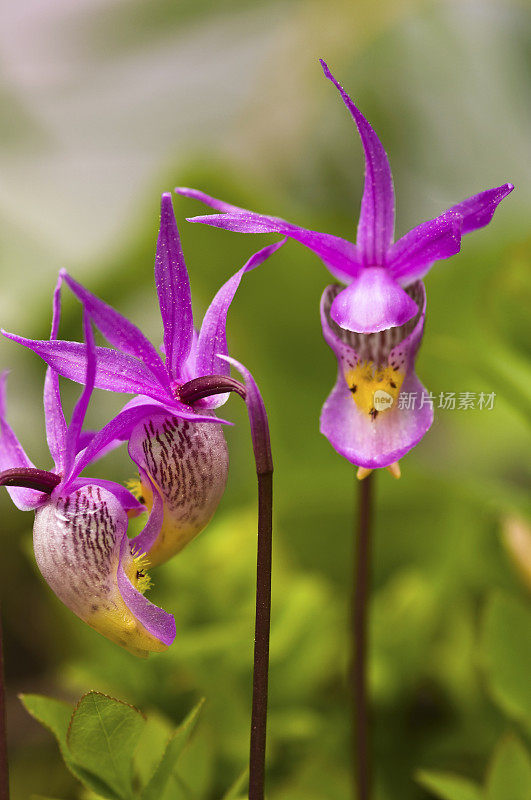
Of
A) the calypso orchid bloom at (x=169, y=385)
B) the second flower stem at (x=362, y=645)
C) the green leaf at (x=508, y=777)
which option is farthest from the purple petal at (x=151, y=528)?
the green leaf at (x=508, y=777)

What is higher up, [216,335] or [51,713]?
[216,335]

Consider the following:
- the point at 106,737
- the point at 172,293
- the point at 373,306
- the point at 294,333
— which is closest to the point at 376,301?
the point at 373,306

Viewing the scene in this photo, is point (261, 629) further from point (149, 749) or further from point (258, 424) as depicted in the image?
point (149, 749)

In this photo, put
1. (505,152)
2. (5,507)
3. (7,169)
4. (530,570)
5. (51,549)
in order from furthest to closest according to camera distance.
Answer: (505,152)
(7,169)
(5,507)
(530,570)
(51,549)

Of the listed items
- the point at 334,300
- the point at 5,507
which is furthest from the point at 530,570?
the point at 5,507

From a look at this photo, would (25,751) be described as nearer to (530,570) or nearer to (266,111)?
(530,570)

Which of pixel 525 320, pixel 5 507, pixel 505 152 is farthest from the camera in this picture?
pixel 505 152
